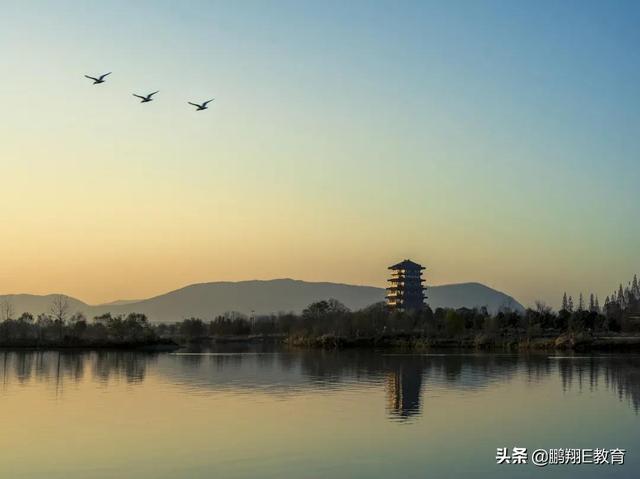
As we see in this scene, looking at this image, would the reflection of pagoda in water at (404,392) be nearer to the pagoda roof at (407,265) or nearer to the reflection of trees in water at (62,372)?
the reflection of trees in water at (62,372)

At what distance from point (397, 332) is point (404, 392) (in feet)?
251

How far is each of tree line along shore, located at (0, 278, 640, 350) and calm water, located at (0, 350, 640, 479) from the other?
154ft

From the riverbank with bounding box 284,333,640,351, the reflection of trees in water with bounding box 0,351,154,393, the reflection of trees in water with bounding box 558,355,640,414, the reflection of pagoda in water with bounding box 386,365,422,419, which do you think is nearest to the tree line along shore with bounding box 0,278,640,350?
the riverbank with bounding box 284,333,640,351

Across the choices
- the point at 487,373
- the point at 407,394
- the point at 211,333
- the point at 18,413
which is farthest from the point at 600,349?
the point at 211,333

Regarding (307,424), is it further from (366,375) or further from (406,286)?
(406,286)

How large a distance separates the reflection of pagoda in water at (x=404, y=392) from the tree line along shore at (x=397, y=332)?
4280cm

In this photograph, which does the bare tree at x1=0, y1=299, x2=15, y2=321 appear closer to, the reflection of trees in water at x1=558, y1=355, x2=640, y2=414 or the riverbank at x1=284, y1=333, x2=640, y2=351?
the riverbank at x1=284, y1=333, x2=640, y2=351

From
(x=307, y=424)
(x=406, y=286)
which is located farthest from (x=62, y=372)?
(x=406, y=286)

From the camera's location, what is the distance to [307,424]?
78.2ft

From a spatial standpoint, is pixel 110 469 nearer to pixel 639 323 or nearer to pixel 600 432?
pixel 600 432

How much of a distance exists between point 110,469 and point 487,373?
31.1 m

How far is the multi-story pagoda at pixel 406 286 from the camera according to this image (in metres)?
171

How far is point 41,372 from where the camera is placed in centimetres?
4666

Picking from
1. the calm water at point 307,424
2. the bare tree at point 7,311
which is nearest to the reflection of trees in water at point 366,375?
the calm water at point 307,424
